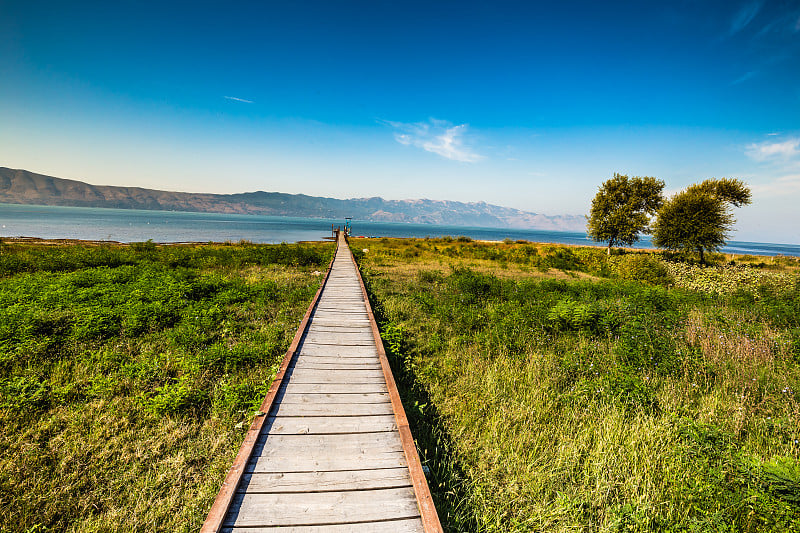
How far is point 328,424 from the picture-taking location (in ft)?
11.8

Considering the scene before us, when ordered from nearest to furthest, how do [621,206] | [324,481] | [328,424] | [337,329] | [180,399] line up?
1. [324,481]
2. [328,424]
3. [180,399]
4. [337,329]
5. [621,206]

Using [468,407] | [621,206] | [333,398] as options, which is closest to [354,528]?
[333,398]

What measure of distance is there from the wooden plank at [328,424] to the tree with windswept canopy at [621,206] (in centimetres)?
4104

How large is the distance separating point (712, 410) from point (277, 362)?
23.2 feet

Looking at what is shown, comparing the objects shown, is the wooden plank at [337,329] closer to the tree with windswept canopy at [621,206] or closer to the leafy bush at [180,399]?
the leafy bush at [180,399]

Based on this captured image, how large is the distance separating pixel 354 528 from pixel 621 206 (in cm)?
4467

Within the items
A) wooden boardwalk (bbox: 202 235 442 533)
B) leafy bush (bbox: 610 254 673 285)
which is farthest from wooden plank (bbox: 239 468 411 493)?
leafy bush (bbox: 610 254 673 285)

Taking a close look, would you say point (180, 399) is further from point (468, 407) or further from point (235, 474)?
point (468, 407)

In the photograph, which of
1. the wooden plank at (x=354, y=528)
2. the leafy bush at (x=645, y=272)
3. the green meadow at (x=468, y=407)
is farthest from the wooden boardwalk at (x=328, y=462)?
the leafy bush at (x=645, y=272)

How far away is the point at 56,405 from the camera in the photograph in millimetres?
4254

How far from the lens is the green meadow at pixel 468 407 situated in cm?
293

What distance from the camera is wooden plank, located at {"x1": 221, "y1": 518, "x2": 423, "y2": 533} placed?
2.28 metres

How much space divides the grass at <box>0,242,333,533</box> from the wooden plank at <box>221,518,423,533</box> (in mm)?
975

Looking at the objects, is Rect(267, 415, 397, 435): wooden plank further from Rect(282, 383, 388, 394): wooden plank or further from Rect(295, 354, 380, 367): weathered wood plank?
Rect(295, 354, 380, 367): weathered wood plank
